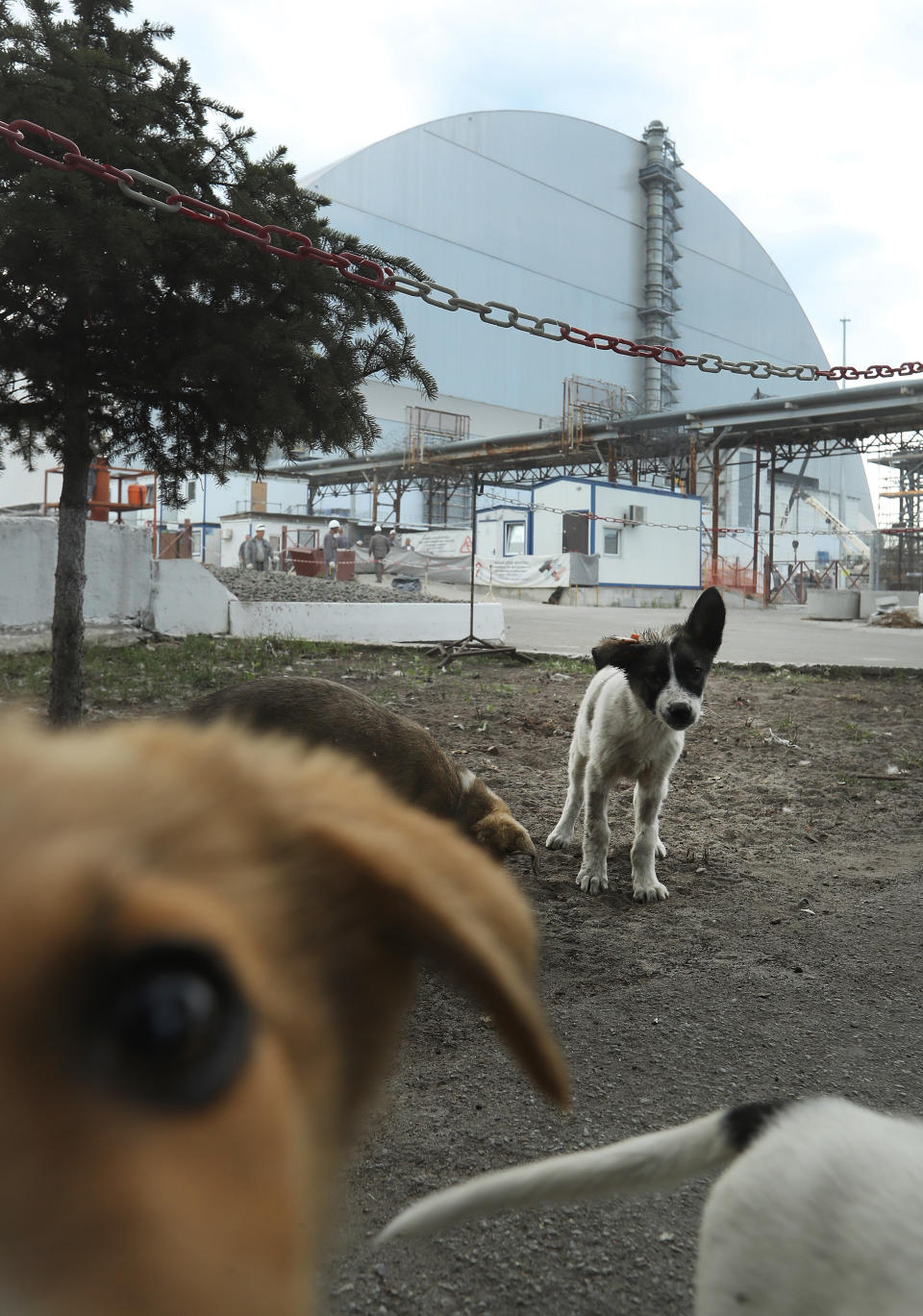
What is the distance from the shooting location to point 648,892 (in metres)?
4.25

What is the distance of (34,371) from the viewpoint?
5504 mm

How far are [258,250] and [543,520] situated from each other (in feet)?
87.7

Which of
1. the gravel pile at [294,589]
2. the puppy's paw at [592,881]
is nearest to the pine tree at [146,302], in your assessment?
the puppy's paw at [592,881]

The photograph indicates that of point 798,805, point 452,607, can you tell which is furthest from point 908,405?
point 798,805

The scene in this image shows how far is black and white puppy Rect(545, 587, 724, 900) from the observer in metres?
4.31

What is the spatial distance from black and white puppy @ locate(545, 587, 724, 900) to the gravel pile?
9861mm

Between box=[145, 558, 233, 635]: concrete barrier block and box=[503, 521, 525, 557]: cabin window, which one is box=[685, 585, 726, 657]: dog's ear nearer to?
box=[145, 558, 233, 635]: concrete barrier block

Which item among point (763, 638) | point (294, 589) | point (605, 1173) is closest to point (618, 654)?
point (605, 1173)

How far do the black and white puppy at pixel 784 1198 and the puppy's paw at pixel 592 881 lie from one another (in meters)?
3.05

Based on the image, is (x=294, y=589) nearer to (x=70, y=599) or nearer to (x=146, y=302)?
(x=70, y=599)

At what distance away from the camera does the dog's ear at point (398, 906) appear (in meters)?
0.62

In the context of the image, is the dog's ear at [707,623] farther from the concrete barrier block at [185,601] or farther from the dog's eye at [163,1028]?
the concrete barrier block at [185,601]

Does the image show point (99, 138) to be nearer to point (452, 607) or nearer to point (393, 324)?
point (393, 324)

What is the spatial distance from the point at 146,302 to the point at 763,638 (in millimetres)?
12889
